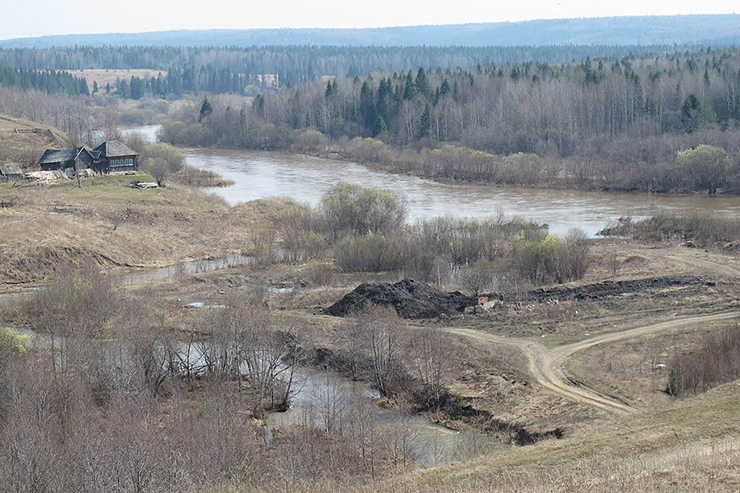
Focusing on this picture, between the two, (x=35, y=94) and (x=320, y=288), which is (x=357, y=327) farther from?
(x=35, y=94)

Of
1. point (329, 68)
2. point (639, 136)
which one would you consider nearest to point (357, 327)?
point (639, 136)

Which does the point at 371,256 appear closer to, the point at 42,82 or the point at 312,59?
the point at 42,82

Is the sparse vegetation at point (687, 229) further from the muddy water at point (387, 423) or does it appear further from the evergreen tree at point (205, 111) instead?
the evergreen tree at point (205, 111)

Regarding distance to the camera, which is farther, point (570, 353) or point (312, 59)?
point (312, 59)

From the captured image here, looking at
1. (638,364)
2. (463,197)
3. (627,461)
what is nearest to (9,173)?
(463,197)

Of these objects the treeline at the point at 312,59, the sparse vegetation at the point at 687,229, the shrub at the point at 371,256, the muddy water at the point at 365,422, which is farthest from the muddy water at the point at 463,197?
the treeline at the point at 312,59

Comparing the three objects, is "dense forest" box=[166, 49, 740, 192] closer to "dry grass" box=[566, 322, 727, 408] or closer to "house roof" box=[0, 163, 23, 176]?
"house roof" box=[0, 163, 23, 176]
